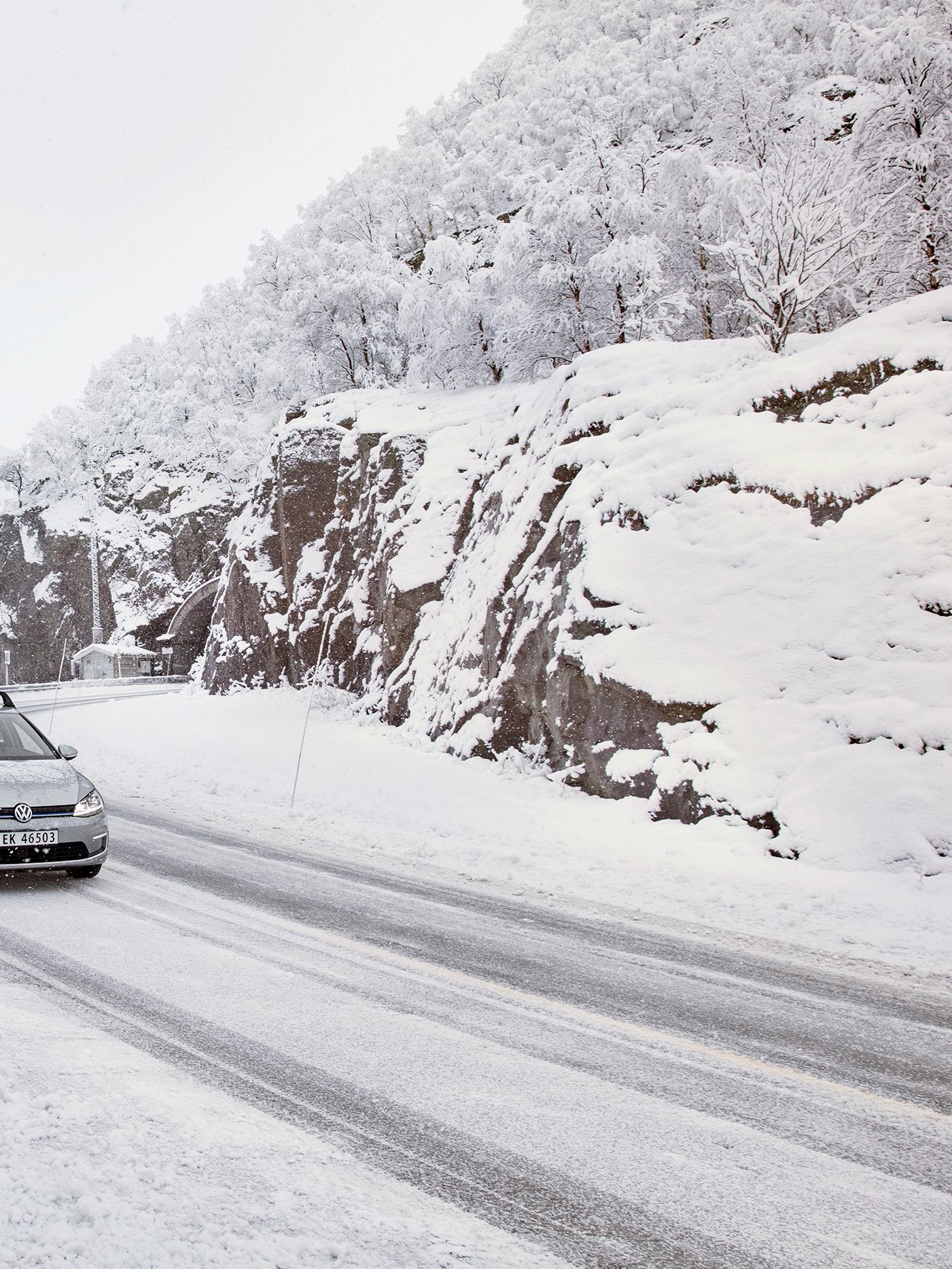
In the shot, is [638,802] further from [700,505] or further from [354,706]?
[354,706]

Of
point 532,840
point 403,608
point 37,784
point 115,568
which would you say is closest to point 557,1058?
point 37,784

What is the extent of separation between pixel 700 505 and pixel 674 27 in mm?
70448

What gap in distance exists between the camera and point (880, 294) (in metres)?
22.3

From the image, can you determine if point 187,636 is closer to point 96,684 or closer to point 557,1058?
point 96,684

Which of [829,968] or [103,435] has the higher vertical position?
[103,435]

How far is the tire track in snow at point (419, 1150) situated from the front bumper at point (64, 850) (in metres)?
2.58

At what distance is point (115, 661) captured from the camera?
183 ft

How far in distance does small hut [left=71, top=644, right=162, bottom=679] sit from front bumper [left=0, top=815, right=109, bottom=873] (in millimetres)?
51566

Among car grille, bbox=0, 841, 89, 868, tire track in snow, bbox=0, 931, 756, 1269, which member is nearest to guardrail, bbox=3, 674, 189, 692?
car grille, bbox=0, 841, 89, 868

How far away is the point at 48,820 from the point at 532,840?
5.19m

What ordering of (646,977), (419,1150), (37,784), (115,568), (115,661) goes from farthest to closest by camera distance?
(115,568) → (115,661) → (37,784) → (646,977) → (419,1150)

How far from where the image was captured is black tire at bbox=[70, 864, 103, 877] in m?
7.17

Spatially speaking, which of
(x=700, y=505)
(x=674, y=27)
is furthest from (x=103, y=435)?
(x=700, y=505)

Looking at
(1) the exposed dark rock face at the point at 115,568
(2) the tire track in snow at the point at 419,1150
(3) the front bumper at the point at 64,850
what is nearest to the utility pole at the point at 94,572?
(1) the exposed dark rock face at the point at 115,568
